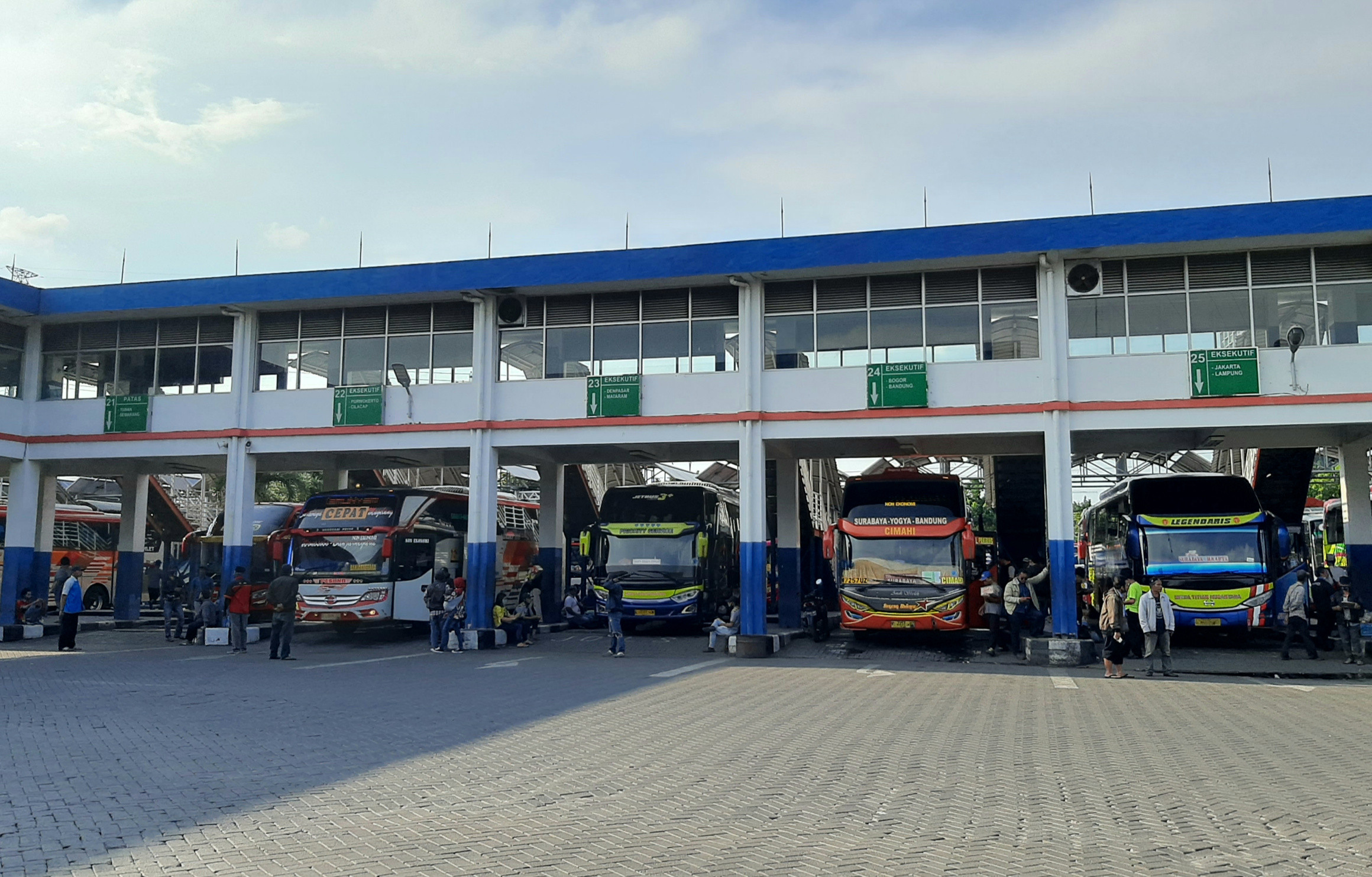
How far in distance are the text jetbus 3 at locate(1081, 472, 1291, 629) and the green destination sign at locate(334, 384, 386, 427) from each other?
1591cm

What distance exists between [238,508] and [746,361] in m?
11.7

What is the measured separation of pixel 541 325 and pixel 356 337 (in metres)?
4.33

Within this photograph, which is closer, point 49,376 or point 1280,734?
point 1280,734

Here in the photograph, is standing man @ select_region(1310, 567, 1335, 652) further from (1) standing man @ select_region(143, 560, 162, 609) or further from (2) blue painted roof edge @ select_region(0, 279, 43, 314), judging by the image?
(1) standing man @ select_region(143, 560, 162, 609)

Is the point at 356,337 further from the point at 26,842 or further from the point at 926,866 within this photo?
the point at 926,866

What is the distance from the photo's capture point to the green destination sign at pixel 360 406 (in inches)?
926

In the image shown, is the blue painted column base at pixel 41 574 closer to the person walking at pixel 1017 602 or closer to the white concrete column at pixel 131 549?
the white concrete column at pixel 131 549

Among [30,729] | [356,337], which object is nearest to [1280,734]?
[30,729]

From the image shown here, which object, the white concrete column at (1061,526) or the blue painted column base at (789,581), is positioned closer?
the white concrete column at (1061,526)

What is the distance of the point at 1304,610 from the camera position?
1952 cm

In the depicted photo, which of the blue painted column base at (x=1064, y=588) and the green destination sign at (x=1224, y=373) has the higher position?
the green destination sign at (x=1224, y=373)

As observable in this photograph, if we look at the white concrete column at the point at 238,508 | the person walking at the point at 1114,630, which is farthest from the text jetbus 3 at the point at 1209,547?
the white concrete column at the point at 238,508

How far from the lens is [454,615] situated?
22.1m

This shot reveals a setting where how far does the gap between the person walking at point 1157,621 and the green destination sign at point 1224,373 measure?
426 cm
